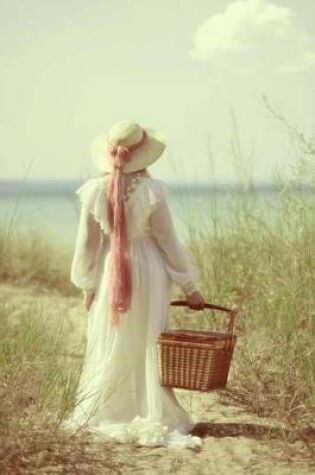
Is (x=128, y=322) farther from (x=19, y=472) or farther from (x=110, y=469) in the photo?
(x=19, y=472)

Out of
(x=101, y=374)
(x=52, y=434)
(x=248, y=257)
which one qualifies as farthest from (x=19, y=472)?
(x=248, y=257)

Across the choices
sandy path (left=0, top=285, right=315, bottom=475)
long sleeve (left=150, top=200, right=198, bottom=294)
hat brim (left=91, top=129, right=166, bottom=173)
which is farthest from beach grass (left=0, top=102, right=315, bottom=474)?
hat brim (left=91, top=129, right=166, bottom=173)

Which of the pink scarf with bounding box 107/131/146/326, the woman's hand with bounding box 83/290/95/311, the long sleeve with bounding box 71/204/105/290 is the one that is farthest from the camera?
the woman's hand with bounding box 83/290/95/311

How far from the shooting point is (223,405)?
18.0 feet

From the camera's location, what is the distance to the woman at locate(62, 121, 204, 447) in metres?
4.76

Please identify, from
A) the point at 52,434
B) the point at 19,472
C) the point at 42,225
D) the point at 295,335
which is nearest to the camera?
the point at 19,472

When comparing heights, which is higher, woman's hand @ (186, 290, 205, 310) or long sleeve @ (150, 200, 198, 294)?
long sleeve @ (150, 200, 198, 294)

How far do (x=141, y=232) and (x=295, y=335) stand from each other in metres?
1.26

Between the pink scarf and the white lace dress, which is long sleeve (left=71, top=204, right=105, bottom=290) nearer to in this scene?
the white lace dress

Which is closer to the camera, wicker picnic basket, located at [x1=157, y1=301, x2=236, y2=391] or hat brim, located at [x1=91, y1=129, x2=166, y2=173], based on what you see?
wicker picnic basket, located at [x1=157, y1=301, x2=236, y2=391]

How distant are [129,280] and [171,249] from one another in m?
0.28

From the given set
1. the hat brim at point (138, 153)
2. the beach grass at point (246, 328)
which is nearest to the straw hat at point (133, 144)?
the hat brim at point (138, 153)

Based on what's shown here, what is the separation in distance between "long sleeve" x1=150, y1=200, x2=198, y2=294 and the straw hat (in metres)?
0.26

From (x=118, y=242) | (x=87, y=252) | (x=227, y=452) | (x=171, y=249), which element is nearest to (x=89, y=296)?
(x=87, y=252)
